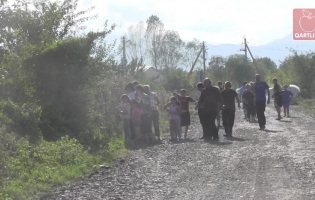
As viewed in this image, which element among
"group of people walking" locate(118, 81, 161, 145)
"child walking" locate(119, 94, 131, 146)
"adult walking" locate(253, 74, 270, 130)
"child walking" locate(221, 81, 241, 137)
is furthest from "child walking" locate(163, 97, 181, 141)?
"adult walking" locate(253, 74, 270, 130)

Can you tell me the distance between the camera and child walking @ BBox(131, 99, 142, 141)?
18.1 m

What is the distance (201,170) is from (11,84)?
20.0 ft

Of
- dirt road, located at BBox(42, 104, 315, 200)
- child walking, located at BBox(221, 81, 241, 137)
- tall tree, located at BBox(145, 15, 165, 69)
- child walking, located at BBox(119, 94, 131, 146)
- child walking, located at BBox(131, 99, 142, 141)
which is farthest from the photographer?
tall tree, located at BBox(145, 15, 165, 69)

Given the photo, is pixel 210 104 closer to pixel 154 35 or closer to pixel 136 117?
pixel 136 117

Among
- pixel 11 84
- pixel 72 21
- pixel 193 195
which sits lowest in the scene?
pixel 193 195

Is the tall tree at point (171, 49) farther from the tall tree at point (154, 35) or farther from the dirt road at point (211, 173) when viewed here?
the dirt road at point (211, 173)

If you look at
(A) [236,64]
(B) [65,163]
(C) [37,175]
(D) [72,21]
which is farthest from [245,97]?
(A) [236,64]

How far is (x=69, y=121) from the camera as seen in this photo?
17.5 metres

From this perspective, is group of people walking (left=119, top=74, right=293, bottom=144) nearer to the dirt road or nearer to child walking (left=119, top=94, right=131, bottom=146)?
child walking (left=119, top=94, right=131, bottom=146)

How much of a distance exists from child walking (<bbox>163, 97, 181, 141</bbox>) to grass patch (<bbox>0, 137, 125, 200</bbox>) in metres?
3.57

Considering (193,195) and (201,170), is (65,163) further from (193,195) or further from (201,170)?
(193,195)

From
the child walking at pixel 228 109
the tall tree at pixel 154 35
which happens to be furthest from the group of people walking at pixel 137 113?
the tall tree at pixel 154 35

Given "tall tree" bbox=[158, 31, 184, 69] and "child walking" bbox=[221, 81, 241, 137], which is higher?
"tall tree" bbox=[158, 31, 184, 69]

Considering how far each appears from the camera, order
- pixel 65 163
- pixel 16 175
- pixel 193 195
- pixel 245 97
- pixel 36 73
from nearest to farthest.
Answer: pixel 193 195 → pixel 16 175 → pixel 65 163 → pixel 36 73 → pixel 245 97
